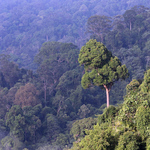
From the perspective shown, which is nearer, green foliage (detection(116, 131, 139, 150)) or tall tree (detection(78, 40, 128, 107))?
green foliage (detection(116, 131, 139, 150))

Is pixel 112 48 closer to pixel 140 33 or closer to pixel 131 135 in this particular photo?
pixel 140 33

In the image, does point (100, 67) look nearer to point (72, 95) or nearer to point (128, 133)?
point (128, 133)

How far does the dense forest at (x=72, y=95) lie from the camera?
636cm

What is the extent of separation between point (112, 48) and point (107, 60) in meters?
21.9

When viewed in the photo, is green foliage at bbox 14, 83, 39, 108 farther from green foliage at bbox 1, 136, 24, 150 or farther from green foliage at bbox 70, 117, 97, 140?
green foliage at bbox 70, 117, 97, 140

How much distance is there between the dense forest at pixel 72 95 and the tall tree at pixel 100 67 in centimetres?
22

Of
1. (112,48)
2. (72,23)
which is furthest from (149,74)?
(72,23)

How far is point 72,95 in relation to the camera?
1015 inches

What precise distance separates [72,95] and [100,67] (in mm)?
13783

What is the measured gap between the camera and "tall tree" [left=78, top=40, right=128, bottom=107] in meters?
11.7

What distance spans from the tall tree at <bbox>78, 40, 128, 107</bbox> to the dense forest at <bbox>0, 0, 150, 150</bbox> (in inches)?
8.5

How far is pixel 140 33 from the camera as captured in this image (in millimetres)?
35375

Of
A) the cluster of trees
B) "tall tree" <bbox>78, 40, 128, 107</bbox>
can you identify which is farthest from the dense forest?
"tall tree" <bbox>78, 40, 128, 107</bbox>

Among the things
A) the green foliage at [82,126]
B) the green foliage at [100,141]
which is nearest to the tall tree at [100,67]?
the green foliage at [82,126]
